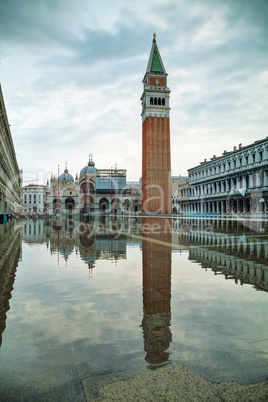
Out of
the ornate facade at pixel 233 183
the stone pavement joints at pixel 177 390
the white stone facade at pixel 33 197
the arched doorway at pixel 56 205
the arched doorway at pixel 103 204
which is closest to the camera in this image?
the stone pavement joints at pixel 177 390

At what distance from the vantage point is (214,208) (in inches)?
2753

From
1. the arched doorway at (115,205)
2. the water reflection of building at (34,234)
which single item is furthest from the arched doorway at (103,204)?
the water reflection of building at (34,234)

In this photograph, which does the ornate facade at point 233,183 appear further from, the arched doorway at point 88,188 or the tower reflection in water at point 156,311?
the tower reflection in water at point 156,311

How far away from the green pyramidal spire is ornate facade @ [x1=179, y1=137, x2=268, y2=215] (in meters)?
29.8

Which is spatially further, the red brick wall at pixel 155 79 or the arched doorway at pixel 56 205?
the arched doorway at pixel 56 205

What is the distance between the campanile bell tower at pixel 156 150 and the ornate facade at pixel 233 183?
8.07 metres

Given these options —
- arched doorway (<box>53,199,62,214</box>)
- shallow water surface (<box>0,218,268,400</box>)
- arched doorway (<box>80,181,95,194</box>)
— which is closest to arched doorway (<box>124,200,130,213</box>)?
arched doorway (<box>80,181,95,194</box>)

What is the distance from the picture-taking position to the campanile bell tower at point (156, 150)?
79.8 meters

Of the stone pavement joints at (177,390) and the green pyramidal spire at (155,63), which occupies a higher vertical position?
the green pyramidal spire at (155,63)

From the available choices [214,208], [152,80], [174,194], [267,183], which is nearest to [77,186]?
[174,194]

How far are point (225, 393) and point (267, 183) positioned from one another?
5092cm

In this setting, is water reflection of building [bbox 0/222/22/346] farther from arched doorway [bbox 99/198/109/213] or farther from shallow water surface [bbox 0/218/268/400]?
arched doorway [bbox 99/198/109/213]

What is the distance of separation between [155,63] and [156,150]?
25.7 m

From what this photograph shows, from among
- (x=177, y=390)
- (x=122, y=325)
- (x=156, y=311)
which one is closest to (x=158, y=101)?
(x=156, y=311)
